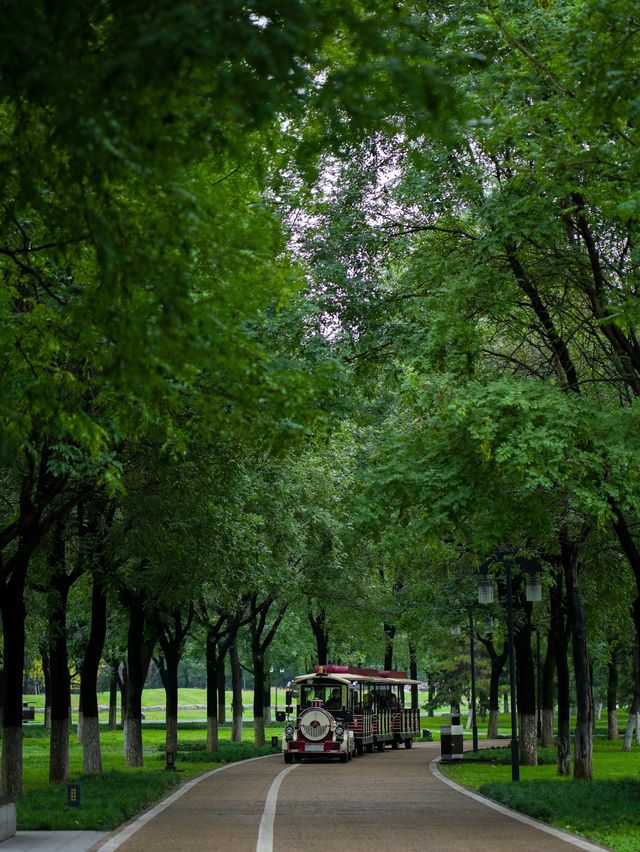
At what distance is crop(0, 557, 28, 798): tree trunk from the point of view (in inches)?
822

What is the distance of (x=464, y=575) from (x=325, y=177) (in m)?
15.2

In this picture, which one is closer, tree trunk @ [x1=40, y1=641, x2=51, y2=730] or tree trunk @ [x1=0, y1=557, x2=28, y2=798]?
tree trunk @ [x1=0, y1=557, x2=28, y2=798]

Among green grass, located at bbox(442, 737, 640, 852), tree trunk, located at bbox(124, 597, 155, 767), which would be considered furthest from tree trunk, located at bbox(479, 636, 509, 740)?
green grass, located at bbox(442, 737, 640, 852)

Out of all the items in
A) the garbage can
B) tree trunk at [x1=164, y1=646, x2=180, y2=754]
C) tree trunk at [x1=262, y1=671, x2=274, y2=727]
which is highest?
tree trunk at [x1=164, y1=646, x2=180, y2=754]

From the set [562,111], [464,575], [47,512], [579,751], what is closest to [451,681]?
[464,575]

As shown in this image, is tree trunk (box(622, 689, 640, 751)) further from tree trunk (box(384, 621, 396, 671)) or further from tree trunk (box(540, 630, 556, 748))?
tree trunk (box(384, 621, 396, 671))

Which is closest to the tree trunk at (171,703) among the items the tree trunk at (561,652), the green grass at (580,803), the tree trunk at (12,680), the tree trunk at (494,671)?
the green grass at (580,803)

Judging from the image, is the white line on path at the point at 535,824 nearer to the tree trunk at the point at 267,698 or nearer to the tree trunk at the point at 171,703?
the tree trunk at the point at 171,703

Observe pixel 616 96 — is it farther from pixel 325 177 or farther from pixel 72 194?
pixel 325 177

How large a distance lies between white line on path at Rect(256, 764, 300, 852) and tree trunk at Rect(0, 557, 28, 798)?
4290 millimetres

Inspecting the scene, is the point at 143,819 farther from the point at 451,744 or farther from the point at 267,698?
the point at 267,698

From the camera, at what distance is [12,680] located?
21234mm

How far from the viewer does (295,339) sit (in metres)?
18.3

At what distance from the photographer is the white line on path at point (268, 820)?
45.7ft
